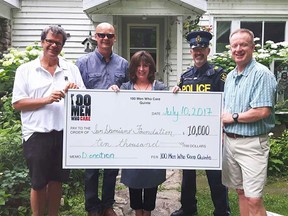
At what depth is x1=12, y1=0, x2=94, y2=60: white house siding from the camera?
8.32m

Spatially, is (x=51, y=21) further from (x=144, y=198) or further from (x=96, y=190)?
(x=144, y=198)

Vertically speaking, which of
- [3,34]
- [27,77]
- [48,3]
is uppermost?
[48,3]

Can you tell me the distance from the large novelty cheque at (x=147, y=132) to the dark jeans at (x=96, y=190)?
1.46ft

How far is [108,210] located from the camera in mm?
3592

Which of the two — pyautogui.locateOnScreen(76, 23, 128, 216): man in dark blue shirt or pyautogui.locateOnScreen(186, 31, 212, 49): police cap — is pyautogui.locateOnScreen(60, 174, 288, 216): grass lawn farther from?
pyautogui.locateOnScreen(186, 31, 212, 49): police cap

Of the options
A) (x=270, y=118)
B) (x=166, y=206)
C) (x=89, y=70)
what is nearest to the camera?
(x=270, y=118)

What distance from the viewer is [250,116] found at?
271cm

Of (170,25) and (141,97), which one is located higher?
(170,25)

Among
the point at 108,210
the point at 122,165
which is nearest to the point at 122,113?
the point at 122,165

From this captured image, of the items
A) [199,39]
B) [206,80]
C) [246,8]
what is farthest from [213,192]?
[246,8]

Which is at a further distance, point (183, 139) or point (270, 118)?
point (183, 139)

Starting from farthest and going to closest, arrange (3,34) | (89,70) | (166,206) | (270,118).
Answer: (3,34)
(166,206)
(89,70)
(270,118)

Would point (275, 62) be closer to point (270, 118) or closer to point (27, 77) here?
point (270, 118)

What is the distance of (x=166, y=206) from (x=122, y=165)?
130 cm
